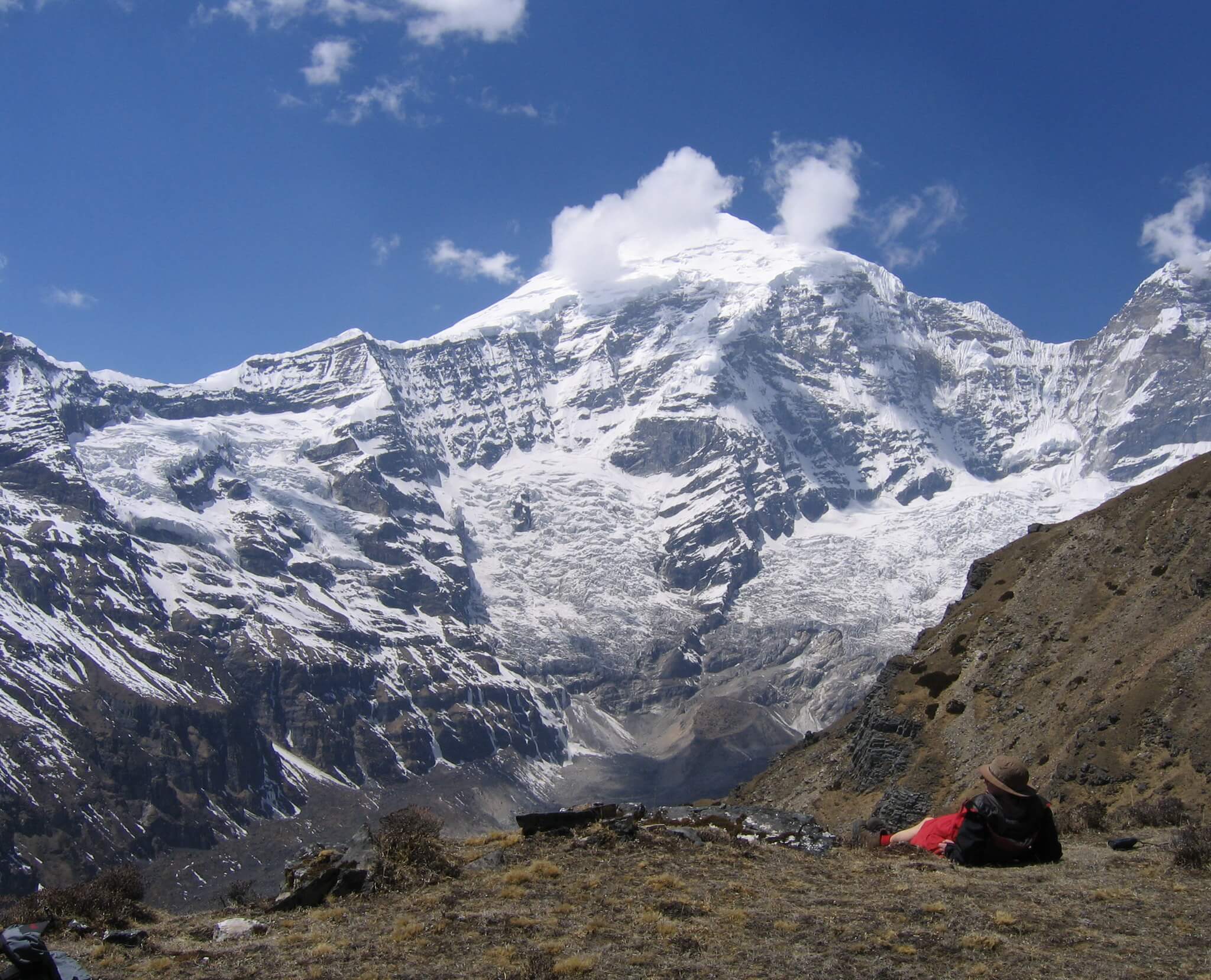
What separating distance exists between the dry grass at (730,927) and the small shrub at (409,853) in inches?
16.0

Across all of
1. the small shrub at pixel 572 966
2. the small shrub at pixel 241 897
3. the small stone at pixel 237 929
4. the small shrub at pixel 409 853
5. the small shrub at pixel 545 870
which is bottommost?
the small shrub at pixel 241 897

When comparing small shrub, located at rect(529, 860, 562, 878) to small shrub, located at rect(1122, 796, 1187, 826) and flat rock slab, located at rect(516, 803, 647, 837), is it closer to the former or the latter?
flat rock slab, located at rect(516, 803, 647, 837)

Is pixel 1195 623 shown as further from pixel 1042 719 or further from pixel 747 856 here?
pixel 747 856

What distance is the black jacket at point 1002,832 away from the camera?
22875 mm

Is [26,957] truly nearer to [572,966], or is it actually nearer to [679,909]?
[572,966]

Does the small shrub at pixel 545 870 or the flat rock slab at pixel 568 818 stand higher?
the flat rock slab at pixel 568 818

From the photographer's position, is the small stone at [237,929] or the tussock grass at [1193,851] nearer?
the small stone at [237,929]

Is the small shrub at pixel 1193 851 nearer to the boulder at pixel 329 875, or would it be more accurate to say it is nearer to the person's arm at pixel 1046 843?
the person's arm at pixel 1046 843

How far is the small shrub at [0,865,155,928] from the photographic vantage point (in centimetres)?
2327

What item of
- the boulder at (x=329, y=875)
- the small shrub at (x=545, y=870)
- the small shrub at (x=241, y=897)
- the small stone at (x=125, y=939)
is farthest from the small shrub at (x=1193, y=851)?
the small stone at (x=125, y=939)

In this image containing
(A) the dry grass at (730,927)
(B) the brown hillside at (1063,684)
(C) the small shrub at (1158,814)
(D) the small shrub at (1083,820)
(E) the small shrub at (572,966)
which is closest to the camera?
(E) the small shrub at (572,966)

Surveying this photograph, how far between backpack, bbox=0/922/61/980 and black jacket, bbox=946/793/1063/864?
57.7 feet

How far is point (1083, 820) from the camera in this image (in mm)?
34188

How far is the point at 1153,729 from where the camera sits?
4825cm
